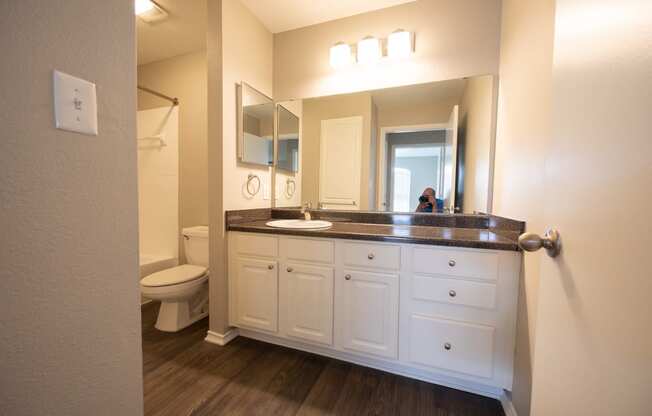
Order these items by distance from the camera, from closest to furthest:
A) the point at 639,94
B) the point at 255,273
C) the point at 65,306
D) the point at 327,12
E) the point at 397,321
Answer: the point at 639,94
the point at 65,306
the point at 397,321
the point at 255,273
the point at 327,12

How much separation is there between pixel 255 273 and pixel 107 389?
117cm

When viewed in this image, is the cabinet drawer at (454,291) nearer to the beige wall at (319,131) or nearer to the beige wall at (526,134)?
the beige wall at (526,134)

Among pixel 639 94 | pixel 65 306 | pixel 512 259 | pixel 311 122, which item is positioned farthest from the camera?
pixel 311 122

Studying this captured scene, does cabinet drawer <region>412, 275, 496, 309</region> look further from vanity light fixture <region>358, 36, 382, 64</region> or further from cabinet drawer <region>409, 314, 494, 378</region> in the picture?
vanity light fixture <region>358, 36, 382, 64</region>

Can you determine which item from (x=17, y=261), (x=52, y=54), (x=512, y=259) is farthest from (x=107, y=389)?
(x=512, y=259)

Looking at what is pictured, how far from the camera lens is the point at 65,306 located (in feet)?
1.46

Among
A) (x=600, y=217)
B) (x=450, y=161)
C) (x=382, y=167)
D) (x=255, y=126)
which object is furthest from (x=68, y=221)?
(x=450, y=161)

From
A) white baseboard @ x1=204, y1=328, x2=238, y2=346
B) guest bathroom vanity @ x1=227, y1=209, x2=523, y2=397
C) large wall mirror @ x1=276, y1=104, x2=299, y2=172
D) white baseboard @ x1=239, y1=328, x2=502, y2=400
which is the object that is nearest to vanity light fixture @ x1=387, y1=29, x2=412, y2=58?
large wall mirror @ x1=276, y1=104, x2=299, y2=172

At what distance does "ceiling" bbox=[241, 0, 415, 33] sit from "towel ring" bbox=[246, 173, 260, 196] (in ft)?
4.04

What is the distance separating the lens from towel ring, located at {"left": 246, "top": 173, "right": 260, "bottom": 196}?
1.94m

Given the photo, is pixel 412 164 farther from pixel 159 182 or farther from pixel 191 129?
pixel 159 182

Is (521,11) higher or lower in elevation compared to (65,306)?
higher

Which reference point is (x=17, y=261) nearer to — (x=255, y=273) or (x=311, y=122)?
(x=255, y=273)

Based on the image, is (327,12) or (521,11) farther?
(327,12)
